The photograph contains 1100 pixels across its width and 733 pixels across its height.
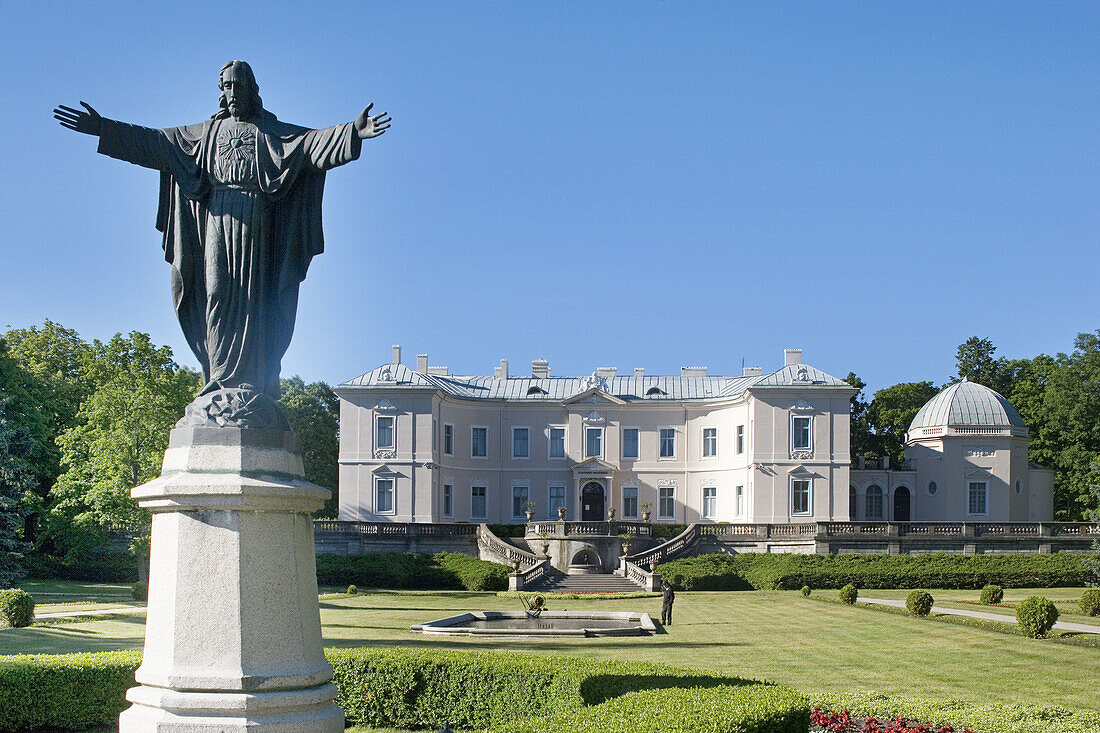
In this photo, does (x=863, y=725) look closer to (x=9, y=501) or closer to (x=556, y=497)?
(x=9, y=501)

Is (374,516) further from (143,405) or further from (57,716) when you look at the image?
(57,716)

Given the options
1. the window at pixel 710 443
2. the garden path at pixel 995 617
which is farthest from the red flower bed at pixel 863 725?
the window at pixel 710 443

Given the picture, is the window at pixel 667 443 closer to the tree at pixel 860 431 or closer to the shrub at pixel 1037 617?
the tree at pixel 860 431

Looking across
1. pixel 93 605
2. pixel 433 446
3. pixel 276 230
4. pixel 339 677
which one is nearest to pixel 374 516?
pixel 433 446

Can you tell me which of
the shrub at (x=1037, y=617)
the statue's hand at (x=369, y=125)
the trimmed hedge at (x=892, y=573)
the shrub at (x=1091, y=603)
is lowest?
the trimmed hedge at (x=892, y=573)

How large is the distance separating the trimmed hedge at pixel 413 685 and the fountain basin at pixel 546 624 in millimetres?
12553

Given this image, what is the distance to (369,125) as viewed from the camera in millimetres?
7734

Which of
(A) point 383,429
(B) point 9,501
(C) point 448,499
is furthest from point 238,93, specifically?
(C) point 448,499

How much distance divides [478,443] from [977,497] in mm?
27409

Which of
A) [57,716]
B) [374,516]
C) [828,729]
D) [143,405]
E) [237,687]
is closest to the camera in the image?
[237,687]

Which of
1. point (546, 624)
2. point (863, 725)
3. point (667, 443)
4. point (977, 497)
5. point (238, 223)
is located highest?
point (238, 223)

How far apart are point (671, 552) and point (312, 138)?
42.8 m

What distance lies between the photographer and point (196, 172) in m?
8.16

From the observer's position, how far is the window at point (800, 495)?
5656 centimetres
